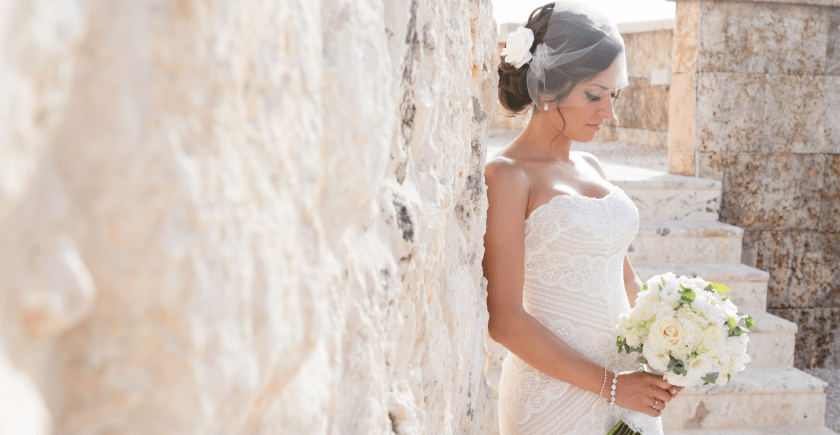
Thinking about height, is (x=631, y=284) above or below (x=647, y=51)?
below

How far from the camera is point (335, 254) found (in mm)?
776

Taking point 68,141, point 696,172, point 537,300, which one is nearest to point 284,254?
point 68,141

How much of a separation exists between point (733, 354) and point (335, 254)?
4.82 feet

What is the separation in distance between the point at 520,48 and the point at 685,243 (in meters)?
2.89

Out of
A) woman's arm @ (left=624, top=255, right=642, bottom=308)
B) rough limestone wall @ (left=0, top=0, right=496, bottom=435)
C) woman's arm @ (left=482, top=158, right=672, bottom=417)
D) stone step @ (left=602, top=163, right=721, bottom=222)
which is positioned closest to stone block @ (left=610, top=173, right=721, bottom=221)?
stone step @ (left=602, top=163, right=721, bottom=222)

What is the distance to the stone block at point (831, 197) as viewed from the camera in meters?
5.04

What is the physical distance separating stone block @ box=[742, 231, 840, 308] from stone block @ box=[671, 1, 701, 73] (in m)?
1.31

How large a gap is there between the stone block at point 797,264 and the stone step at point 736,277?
689mm

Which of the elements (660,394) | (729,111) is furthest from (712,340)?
(729,111)

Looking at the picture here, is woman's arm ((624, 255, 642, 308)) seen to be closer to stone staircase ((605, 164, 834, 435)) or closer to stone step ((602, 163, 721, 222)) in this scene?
stone staircase ((605, 164, 834, 435))

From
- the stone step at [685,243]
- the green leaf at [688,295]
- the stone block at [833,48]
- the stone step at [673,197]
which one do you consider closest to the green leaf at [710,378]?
the green leaf at [688,295]

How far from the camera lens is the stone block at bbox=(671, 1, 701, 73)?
4863 mm

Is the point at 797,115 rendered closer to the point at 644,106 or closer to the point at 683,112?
the point at 683,112

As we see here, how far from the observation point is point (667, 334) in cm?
182
